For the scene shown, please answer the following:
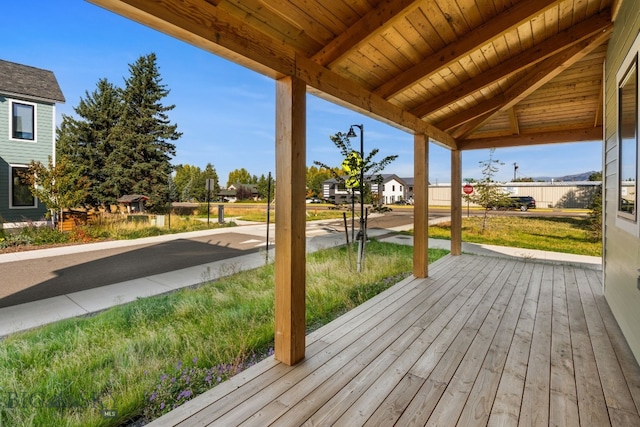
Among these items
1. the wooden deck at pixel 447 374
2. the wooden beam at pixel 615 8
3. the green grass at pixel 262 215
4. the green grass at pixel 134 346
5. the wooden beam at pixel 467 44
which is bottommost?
the green grass at pixel 134 346

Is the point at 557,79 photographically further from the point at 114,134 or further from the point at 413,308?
the point at 114,134

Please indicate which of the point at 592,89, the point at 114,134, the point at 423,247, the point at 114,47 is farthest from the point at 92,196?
the point at 592,89

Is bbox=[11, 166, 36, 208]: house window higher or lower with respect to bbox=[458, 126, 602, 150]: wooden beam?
lower

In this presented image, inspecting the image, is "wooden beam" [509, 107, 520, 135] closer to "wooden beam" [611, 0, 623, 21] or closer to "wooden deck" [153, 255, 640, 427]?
"wooden beam" [611, 0, 623, 21]

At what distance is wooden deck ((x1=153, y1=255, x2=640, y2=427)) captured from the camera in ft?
5.09

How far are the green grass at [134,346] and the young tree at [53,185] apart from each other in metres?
6.62

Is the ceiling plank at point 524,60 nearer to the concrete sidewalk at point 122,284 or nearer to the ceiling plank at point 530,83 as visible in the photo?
the ceiling plank at point 530,83

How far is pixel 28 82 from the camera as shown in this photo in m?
9.02

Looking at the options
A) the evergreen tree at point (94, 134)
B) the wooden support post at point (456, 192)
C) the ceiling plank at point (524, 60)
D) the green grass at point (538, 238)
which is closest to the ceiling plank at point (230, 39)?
the ceiling plank at point (524, 60)

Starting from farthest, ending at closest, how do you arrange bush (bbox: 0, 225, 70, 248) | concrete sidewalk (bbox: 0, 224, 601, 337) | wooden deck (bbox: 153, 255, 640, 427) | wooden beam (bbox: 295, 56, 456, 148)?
bush (bbox: 0, 225, 70, 248) < concrete sidewalk (bbox: 0, 224, 601, 337) < wooden beam (bbox: 295, 56, 456, 148) < wooden deck (bbox: 153, 255, 640, 427)

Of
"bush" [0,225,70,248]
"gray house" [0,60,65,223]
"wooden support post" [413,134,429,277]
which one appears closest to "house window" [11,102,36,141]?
"gray house" [0,60,65,223]

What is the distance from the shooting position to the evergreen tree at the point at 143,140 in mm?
14398

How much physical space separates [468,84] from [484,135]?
94.8 inches

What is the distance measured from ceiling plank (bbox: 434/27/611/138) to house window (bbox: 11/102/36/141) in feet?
37.3
